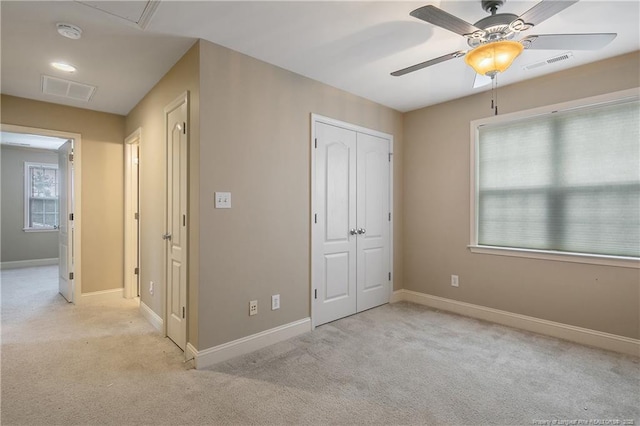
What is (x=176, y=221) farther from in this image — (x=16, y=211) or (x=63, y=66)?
(x=16, y=211)

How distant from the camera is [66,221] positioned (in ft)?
13.7

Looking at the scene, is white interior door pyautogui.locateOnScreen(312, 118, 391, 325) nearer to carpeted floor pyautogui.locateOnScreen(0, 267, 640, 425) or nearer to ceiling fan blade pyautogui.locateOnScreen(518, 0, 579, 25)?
carpeted floor pyautogui.locateOnScreen(0, 267, 640, 425)

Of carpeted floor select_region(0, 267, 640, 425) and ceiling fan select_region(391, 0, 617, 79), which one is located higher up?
ceiling fan select_region(391, 0, 617, 79)

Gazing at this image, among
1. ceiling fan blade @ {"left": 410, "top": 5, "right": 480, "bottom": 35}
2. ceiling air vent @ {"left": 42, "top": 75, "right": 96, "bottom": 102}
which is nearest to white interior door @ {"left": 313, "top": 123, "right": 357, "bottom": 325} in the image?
ceiling fan blade @ {"left": 410, "top": 5, "right": 480, "bottom": 35}

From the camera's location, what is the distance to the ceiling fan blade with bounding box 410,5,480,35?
157 centimetres

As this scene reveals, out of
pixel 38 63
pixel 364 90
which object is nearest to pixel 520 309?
pixel 364 90

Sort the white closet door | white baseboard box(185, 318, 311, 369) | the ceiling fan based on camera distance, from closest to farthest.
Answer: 1. the ceiling fan
2. white baseboard box(185, 318, 311, 369)
3. the white closet door

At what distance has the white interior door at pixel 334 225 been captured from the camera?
3.29 meters

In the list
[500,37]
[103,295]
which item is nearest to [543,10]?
[500,37]

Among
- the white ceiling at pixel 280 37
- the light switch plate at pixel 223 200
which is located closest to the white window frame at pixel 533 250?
the white ceiling at pixel 280 37

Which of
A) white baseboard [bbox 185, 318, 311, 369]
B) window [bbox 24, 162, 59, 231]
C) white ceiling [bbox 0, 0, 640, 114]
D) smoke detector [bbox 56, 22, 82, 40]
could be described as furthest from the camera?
window [bbox 24, 162, 59, 231]

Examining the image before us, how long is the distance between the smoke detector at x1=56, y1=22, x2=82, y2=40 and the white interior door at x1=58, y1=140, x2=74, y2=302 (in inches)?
88.3

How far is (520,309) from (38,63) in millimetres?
5157

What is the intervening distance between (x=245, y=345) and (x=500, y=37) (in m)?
2.86
